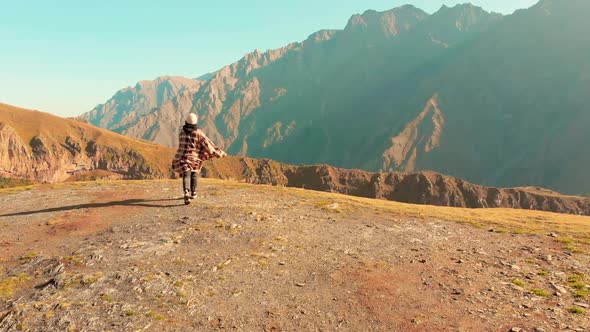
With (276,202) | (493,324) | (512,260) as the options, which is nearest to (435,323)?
(493,324)

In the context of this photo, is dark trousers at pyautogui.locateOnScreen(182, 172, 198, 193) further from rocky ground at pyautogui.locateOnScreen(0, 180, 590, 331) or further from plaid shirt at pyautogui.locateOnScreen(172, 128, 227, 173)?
rocky ground at pyautogui.locateOnScreen(0, 180, 590, 331)

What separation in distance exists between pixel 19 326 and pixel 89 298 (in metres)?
1.32

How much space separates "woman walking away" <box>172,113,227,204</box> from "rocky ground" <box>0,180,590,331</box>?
5.67 ft

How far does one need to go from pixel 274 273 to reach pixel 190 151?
908cm

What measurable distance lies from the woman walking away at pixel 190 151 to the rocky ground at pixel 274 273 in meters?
1.73

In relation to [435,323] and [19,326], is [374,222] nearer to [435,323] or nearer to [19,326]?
[435,323]

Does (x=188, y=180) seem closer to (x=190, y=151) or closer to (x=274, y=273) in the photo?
(x=190, y=151)

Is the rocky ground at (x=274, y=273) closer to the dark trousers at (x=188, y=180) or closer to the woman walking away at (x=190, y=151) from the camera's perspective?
the dark trousers at (x=188, y=180)

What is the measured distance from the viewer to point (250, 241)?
39.1 feet

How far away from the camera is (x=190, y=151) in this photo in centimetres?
1648

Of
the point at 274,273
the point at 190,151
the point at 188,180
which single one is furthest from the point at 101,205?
the point at 274,273

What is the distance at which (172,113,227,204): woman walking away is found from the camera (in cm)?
1636

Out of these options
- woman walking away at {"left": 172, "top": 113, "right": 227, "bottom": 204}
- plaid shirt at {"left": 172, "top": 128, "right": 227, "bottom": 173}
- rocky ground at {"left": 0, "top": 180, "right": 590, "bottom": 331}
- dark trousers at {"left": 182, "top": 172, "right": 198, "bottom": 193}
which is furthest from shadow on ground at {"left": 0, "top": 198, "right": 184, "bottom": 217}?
plaid shirt at {"left": 172, "top": 128, "right": 227, "bottom": 173}

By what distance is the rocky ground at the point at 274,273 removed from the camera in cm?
720
